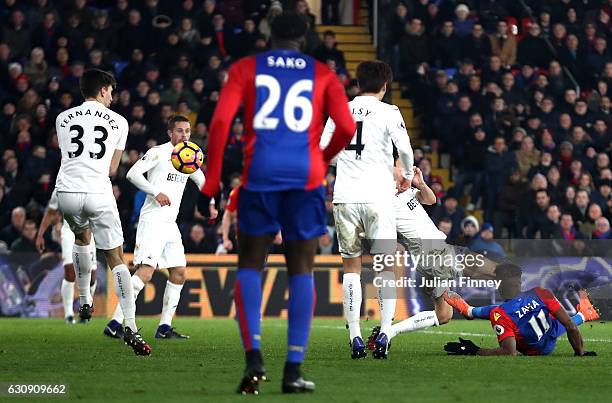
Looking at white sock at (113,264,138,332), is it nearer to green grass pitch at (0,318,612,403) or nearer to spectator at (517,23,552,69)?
green grass pitch at (0,318,612,403)

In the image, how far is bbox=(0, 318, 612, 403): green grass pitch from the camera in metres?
7.51

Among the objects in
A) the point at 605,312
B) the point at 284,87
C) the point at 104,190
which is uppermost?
the point at 284,87

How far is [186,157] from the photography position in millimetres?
12773

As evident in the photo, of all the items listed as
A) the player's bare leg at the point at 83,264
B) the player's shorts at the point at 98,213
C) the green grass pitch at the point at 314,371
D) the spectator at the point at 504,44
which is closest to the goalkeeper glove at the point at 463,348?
the green grass pitch at the point at 314,371

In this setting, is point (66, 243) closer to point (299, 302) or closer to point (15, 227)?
point (15, 227)

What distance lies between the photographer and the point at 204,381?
8.29 m

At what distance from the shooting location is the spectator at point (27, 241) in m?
19.2

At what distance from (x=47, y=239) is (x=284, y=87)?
1271 centimetres

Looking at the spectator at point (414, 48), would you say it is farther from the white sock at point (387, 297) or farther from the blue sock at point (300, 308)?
the blue sock at point (300, 308)

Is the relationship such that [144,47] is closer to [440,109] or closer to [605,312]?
[440,109]

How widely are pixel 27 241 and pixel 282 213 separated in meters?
12.3

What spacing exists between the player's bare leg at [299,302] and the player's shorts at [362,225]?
10.1 ft

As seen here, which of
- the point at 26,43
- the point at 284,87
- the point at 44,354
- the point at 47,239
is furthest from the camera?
the point at 26,43

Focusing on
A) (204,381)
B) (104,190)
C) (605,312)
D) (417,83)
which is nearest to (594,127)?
(417,83)
